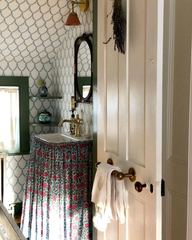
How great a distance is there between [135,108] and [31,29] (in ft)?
7.90

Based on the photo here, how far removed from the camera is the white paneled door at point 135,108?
143 cm

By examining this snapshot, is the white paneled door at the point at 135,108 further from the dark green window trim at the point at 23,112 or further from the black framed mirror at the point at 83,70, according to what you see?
the dark green window trim at the point at 23,112

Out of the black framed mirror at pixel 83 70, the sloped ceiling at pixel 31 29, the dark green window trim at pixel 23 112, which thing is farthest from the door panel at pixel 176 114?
the dark green window trim at pixel 23 112

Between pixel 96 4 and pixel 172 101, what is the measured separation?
851 millimetres

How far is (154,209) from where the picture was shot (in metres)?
1.47

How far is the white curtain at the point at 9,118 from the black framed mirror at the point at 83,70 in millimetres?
1129

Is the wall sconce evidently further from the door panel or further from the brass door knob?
the brass door knob

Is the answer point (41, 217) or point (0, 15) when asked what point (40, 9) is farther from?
point (41, 217)

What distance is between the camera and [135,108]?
5.29 ft

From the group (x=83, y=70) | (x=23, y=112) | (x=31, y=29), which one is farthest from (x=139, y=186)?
(x=23, y=112)

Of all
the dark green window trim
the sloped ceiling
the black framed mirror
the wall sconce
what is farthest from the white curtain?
the wall sconce

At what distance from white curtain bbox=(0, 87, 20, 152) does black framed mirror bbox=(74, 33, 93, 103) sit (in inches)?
44.5

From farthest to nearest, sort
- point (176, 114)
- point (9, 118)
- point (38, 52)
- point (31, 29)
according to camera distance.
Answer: point (9, 118) < point (38, 52) < point (31, 29) < point (176, 114)

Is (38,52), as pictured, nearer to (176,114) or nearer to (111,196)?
(176,114)
